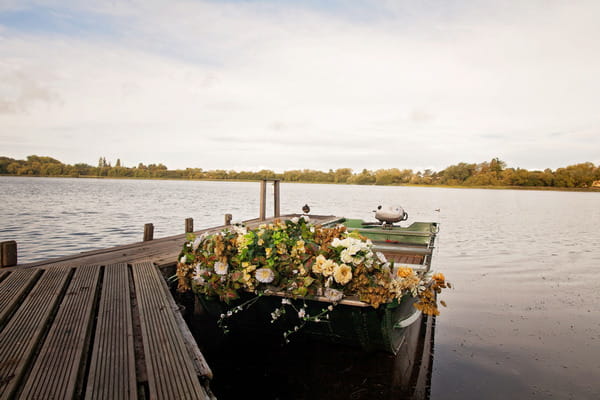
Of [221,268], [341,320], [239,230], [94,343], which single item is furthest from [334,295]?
[94,343]

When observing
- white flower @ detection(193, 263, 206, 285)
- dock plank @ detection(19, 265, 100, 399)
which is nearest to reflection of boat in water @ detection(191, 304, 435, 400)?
white flower @ detection(193, 263, 206, 285)

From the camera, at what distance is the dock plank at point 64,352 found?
2.33 m

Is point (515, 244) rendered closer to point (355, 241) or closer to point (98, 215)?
point (355, 241)

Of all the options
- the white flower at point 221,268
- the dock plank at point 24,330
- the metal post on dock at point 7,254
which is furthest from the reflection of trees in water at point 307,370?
the metal post on dock at point 7,254

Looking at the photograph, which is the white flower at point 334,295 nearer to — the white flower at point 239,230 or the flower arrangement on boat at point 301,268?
the flower arrangement on boat at point 301,268

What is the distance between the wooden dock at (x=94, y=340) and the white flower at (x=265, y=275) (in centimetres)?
96

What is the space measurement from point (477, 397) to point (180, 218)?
23.3m

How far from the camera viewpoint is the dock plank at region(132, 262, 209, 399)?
8.08ft

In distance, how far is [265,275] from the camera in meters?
4.38

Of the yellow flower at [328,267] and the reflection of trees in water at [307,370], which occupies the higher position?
the yellow flower at [328,267]

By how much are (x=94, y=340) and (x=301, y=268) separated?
2085 millimetres

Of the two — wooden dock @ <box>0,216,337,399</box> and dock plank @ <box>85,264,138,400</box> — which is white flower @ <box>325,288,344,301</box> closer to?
wooden dock @ <box>0,216,337,399</box>

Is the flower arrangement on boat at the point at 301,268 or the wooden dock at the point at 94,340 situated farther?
the flower arrangement on boat at the point at 301,268

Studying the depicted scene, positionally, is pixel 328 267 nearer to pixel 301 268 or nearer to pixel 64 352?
pixel 301 268
